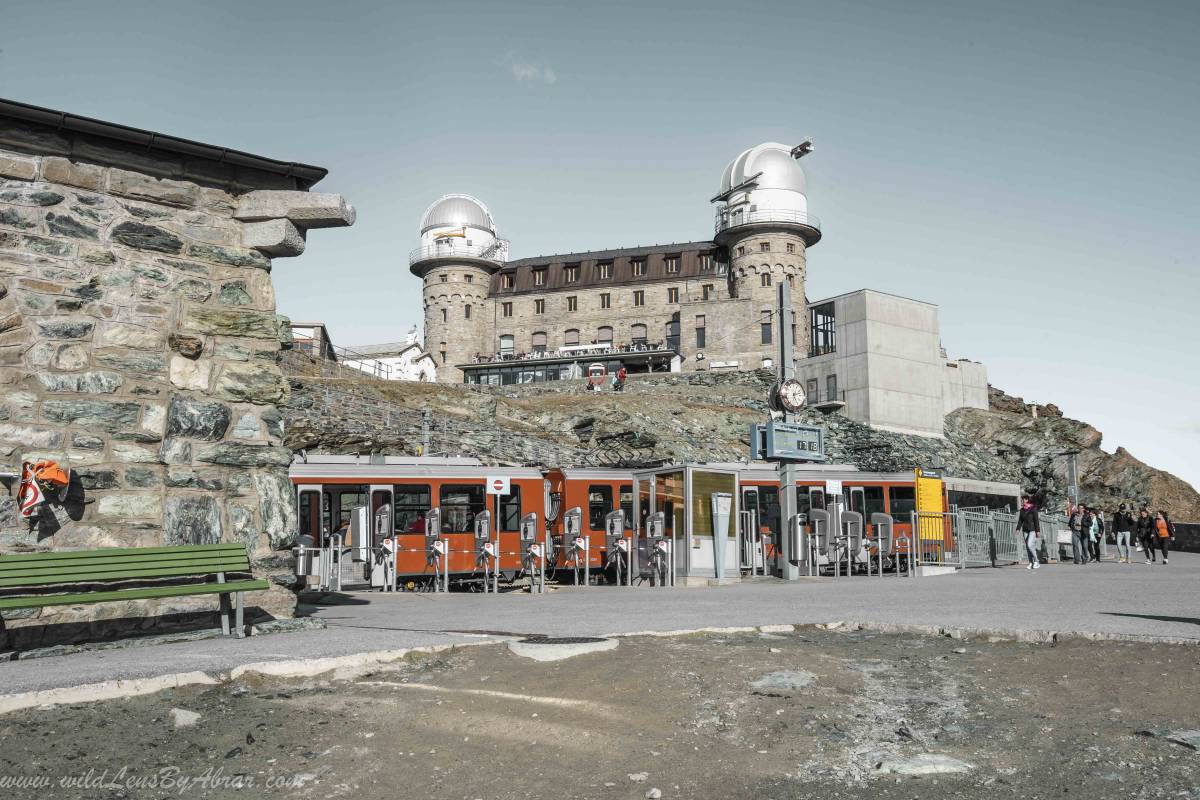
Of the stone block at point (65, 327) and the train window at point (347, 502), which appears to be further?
the train window at point (347, 502)

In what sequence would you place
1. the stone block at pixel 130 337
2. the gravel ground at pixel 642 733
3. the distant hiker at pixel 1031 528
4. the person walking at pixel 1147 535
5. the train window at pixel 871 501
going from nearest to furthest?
the gravel ground at pixel 642 733 < the stone block at pixel 130 337 < the distant hiker at pixel 1031 528 < the train window at pixel 871 501 < the person walking at pixel 1147 535

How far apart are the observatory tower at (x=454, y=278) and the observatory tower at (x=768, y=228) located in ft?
68.7

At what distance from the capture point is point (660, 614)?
11.8 meters

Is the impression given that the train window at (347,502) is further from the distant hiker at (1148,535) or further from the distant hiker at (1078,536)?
the distant hiker at (1148,535)

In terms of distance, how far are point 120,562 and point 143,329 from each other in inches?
91.2

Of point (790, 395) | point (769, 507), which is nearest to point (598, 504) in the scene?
point (769, 507)

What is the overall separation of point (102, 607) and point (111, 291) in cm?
291

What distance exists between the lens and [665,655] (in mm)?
8195

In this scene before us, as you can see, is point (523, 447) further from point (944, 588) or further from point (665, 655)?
point (665, 655)

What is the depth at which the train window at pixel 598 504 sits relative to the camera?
24250mm

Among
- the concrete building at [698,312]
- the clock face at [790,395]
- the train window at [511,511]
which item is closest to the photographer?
the train window at [511,511]

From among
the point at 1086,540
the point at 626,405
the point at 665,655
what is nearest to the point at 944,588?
the point at 665,655

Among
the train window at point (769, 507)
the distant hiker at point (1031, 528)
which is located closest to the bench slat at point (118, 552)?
the train window at point (769, 507)

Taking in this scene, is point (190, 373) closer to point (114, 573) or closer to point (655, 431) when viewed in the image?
point (114, 573)
